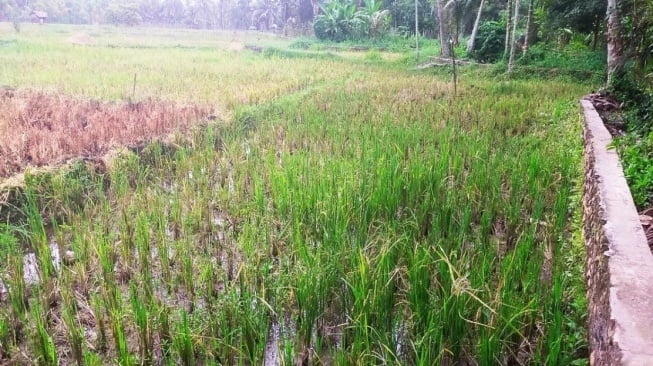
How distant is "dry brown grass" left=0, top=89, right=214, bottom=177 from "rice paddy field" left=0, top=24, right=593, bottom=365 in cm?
3

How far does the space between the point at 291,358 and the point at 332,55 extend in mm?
16091

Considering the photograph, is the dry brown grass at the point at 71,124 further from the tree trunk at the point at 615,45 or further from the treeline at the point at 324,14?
the treeline at the point at 324,14

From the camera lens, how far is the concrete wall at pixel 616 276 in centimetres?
139

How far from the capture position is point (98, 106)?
6.55m

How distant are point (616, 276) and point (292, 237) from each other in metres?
1.71

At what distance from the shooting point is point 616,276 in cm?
169

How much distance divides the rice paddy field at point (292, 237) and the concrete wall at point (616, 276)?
0.49 feet

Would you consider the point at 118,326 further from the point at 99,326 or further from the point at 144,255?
the point at 144,255

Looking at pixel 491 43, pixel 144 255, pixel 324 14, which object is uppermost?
pixel 324 14

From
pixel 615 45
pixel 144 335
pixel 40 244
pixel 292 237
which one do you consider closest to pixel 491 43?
pixel 615 45

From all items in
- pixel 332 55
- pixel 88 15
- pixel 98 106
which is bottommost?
pixel 98 106

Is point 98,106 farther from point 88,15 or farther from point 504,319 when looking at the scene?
point 88,15

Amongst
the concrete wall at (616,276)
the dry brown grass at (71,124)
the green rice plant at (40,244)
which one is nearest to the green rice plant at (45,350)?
the green rice plant at (40,244)

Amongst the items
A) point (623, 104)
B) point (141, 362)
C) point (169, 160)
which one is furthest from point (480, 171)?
point (623, 104)
